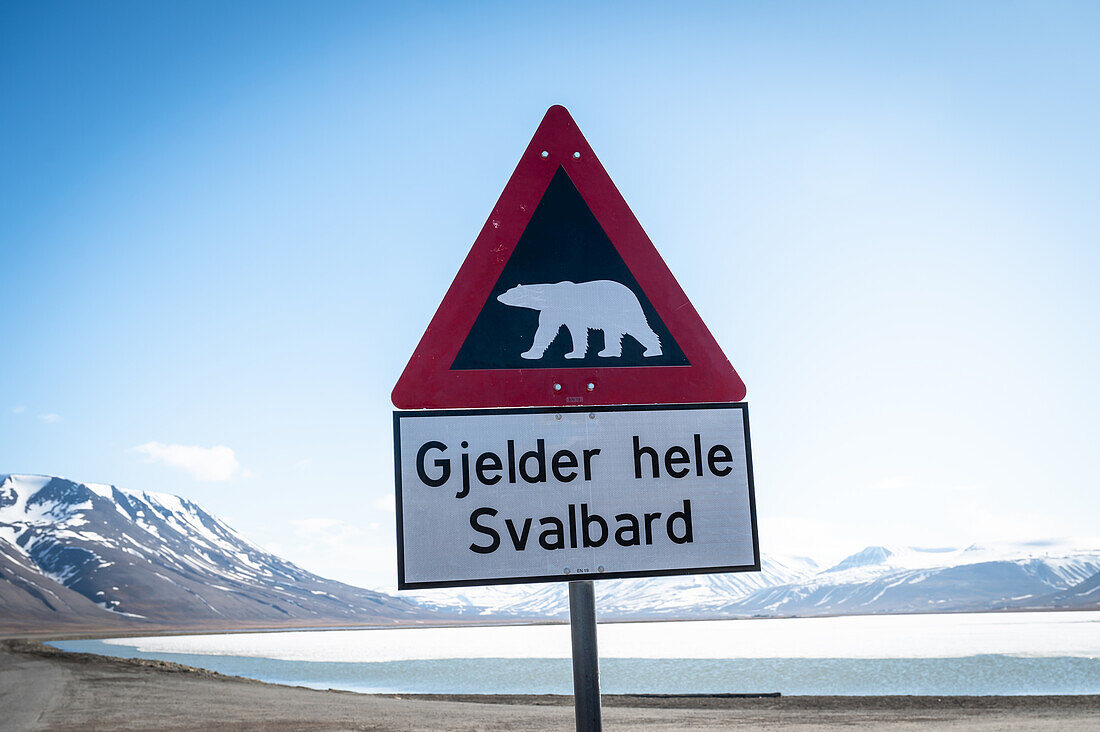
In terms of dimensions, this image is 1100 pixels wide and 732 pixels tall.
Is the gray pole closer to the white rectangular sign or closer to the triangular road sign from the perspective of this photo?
the white rectangular sign

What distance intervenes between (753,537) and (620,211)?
0.95 meters

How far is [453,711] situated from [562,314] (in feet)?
67.7

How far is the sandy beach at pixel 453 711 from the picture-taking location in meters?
16.5

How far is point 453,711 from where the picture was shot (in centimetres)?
2045

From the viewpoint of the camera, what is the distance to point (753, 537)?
197 cm

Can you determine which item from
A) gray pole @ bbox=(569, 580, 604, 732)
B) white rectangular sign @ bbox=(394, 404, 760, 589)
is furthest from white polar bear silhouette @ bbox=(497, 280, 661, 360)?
gray pole @ bbox=(569, 580, 604, 732)

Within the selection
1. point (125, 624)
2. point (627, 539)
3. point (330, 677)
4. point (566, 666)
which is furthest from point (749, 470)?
point (125, 624)


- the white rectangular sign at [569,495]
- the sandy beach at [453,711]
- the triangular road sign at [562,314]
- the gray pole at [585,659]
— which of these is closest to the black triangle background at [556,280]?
the triangular road sign at [562,314]

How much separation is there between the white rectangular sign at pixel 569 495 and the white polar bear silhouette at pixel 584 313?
0.17 meters

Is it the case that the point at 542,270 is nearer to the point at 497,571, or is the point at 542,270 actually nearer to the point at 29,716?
the point at 497,571

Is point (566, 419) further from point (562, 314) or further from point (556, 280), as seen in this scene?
point (556, 280)

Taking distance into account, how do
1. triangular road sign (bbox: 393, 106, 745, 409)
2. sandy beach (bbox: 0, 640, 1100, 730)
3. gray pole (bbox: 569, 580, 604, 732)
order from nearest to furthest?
gray pole (bbox: 569, 580, 604, 732) → triangular road sign (bbox: 393, 106, 745, 409) → sandy beach (bbox: 0, 640, 1100, 730)

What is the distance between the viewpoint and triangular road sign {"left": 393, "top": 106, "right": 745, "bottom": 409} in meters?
2.03

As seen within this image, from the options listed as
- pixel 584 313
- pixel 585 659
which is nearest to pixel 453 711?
pixel 585 659
